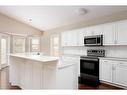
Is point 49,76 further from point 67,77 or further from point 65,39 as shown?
point 65,39

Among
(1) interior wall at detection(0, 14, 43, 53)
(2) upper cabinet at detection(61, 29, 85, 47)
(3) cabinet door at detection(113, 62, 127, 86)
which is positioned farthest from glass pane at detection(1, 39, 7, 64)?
(3) cabinet door at detection(113, 62, 127, 86)

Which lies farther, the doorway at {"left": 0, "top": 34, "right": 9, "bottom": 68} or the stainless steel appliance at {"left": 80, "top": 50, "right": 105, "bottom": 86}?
the doorway at {"left": 0, "top": 34, "right": 9, "bottom": 68}

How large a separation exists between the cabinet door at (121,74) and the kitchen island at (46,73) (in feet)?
4.42

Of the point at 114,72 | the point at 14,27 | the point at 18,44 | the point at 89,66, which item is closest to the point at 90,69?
the point at 89,66

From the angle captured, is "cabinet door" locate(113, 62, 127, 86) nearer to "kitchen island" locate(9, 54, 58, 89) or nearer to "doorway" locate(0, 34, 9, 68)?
"kitchen island" locate(9, 54, 58, 89)

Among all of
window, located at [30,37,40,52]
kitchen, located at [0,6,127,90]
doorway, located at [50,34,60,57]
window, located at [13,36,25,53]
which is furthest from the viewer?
window, located at [30,37,40,52]

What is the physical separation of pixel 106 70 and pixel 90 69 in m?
0.51

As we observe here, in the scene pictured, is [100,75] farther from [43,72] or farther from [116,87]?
[43,72]

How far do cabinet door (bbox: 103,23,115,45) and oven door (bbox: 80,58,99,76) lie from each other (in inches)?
25.6

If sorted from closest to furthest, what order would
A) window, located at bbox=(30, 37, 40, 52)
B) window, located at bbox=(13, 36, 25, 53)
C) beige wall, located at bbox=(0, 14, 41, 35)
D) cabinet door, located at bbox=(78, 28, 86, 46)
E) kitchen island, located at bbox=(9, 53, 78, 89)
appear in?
kitchen island, located at bbox=(9, 53, 78, 89) < cabinet door, located at bbox=(78, 28, 86, 46) < beige wall, located at bbox=(0, 14, 41, 35) < window, located at bbox=(13, 36, 25, 53) < window, located at bbox=(30, 37, 40, 52)

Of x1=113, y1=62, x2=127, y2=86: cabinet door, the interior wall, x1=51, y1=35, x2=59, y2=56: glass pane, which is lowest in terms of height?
x1=113, y1=62, x2=127, y2=86: cabinet door

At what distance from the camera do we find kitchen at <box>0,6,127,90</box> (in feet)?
7.47

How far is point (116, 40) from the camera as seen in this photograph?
3422 millimetres
